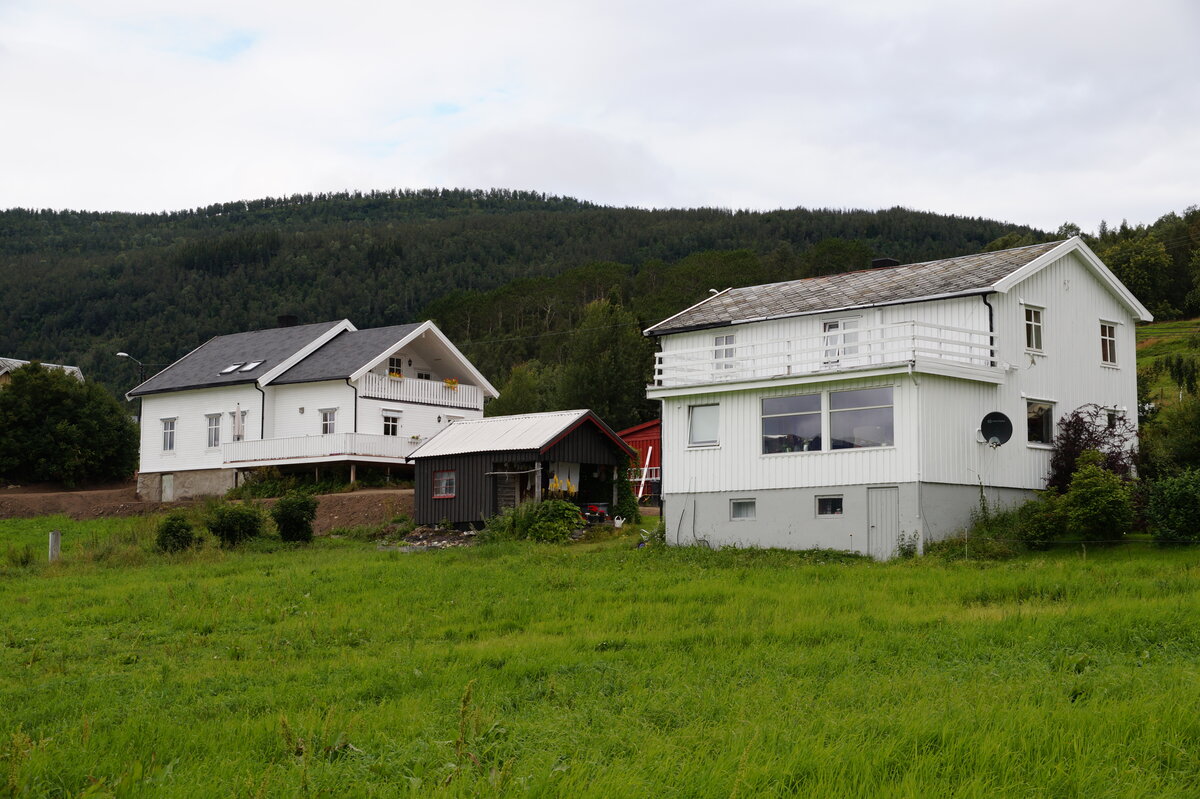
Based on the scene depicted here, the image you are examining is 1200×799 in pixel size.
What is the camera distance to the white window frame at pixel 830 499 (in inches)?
1182

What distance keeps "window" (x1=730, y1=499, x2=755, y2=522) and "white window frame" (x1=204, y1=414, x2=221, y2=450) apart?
26931 mm

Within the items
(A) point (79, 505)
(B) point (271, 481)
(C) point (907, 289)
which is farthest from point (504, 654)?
(A) point (79, 505)

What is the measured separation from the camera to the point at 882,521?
29266mm

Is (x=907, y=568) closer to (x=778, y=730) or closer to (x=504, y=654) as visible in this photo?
(x=504, y=654)

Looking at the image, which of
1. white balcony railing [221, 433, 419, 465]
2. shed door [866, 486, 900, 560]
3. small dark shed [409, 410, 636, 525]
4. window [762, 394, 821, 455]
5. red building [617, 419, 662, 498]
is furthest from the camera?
red building [617, 419, 662, 498]

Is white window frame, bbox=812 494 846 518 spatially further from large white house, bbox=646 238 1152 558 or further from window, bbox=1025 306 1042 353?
window, bbox=1025 306 1042 353

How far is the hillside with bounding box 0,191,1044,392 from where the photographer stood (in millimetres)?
123125

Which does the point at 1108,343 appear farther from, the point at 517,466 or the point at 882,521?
the point at 517,466

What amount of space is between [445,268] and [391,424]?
91.2 metres

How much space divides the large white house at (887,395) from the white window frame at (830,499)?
0.05 metres

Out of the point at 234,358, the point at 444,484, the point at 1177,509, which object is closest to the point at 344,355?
the point at 234,358

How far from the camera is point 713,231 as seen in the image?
142m

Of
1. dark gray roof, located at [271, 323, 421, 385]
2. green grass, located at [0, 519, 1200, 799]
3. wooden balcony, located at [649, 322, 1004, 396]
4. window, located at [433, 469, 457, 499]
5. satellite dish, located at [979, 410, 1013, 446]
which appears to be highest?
dark gray roof, located at [271, 323, 421, 385]

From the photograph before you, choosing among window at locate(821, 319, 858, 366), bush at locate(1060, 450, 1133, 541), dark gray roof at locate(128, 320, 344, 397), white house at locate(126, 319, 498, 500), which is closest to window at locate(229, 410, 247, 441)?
white house at locate(126, 319, 498, 500)
